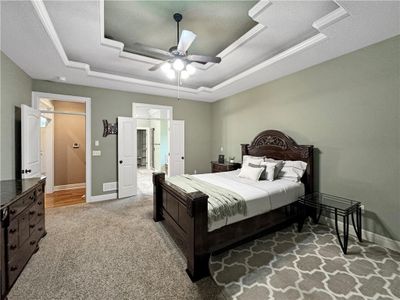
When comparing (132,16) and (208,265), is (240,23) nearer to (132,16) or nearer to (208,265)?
(132,16)

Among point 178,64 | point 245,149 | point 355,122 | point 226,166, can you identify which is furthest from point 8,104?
point 355,122

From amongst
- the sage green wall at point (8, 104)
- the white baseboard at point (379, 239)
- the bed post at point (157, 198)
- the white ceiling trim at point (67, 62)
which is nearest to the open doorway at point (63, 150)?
the sage green wall at point (8, 104)

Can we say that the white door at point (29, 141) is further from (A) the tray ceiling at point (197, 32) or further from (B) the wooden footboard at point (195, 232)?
(B) the wooden footboard at point (195, 232)

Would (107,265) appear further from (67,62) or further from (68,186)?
(68,186)

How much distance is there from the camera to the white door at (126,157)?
442cm

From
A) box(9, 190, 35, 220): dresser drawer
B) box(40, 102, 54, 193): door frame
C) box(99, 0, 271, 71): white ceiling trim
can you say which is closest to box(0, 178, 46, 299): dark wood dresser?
box(9, 190, 35, 220): dresser drawer

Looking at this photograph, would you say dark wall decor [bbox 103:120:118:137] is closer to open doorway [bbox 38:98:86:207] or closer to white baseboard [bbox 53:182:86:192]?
open doorway [bbox 38:98:86:207]

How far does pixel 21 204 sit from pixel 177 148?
371 centimetres

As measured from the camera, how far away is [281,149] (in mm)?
3574

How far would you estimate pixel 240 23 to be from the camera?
102 inches

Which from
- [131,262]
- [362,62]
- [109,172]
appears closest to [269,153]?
[362,62]

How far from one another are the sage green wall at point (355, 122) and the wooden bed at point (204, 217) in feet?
0.74

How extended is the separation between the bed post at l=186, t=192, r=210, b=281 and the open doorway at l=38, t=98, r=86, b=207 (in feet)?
12.7

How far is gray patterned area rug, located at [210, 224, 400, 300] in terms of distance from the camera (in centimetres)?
165
